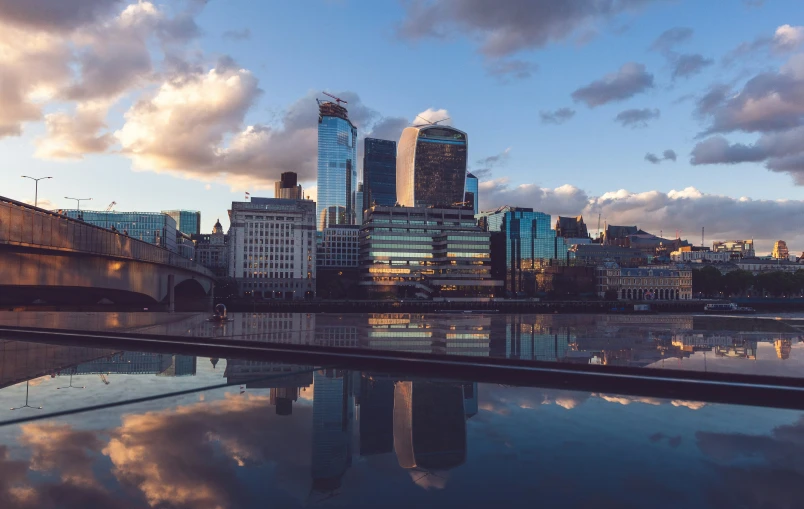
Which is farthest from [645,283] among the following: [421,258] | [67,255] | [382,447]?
[382,447]

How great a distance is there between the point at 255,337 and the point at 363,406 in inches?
413

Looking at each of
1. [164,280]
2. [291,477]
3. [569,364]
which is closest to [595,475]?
[291,477]

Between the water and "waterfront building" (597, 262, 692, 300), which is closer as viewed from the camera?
the water

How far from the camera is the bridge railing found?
1112 inches

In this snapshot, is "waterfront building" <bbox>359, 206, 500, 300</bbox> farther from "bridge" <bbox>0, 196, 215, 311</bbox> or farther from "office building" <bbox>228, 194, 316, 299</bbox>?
"bridge" <bbox>0, 196, 215, 311</bbox>

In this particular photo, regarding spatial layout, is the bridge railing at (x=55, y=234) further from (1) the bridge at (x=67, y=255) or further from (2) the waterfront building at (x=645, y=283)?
(2) the waterfront building at (x=645, y=283)

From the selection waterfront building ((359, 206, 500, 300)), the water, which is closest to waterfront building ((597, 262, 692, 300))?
waterfront building ((359, 206, 500, 300))

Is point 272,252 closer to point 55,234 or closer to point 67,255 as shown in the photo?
point 67,255

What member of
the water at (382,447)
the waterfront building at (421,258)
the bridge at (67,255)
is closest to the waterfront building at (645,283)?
the waterfront building at (421,258)

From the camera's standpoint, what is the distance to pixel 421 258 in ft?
545

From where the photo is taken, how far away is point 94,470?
7125mm

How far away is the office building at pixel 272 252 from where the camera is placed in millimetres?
167250

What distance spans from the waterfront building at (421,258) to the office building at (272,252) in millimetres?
20570

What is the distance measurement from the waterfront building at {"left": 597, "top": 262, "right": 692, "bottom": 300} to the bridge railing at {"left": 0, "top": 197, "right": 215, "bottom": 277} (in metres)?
171
